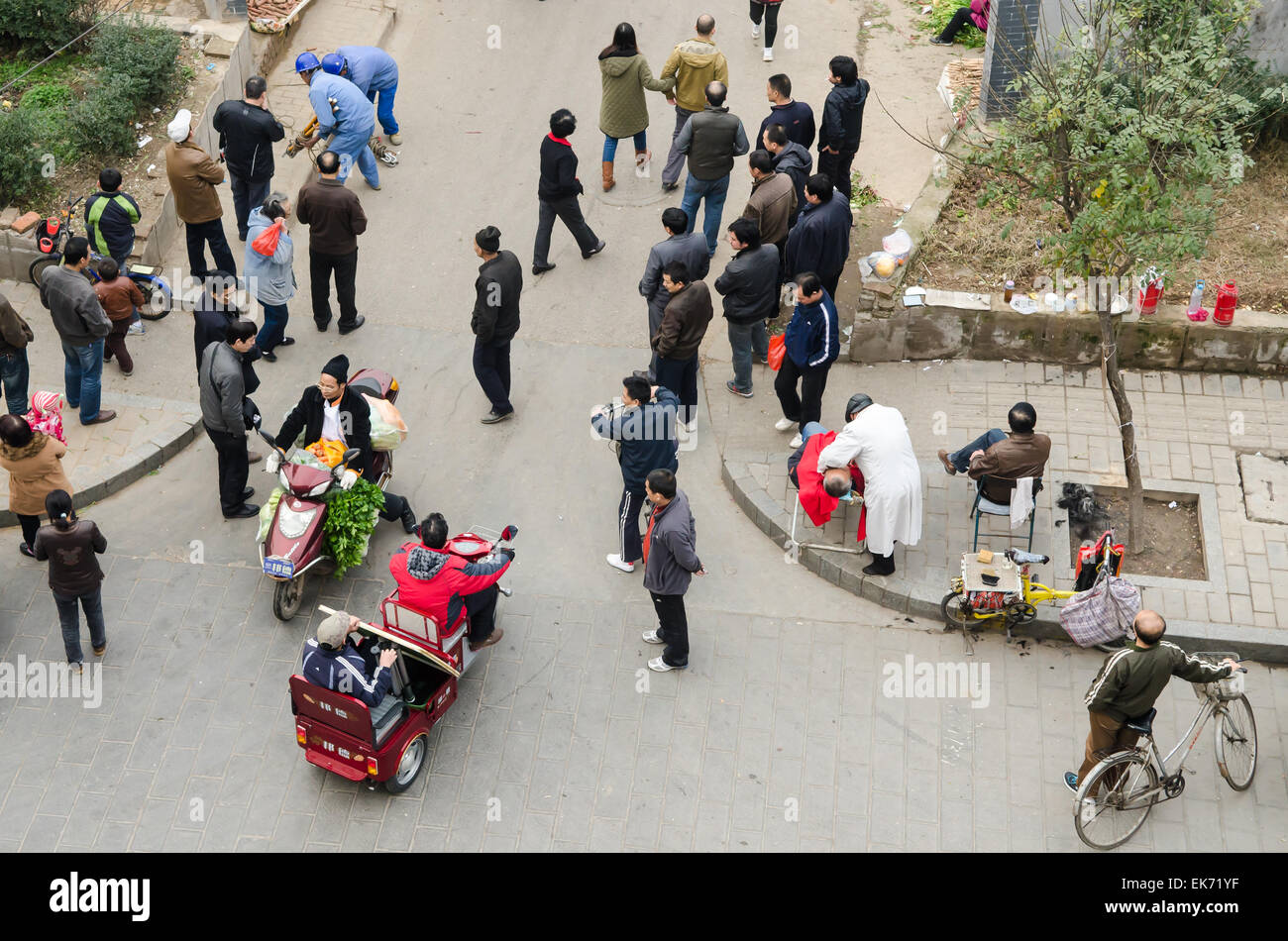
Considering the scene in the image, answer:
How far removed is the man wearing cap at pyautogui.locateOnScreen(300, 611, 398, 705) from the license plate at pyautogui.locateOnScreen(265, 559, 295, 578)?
1186 mm

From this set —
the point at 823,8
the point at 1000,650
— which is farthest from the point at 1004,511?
the point at 823,8

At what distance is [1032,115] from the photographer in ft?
30.3

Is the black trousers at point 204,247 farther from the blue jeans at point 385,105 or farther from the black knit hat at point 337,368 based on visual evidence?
the black knit hat at point 337,368

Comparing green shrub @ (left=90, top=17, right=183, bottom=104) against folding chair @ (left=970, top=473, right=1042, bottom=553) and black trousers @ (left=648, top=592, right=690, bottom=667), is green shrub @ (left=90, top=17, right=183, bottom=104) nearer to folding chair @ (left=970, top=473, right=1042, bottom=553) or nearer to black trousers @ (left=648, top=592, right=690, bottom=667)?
black trousers @ (left=648, top=592, right=690, bottom=667)

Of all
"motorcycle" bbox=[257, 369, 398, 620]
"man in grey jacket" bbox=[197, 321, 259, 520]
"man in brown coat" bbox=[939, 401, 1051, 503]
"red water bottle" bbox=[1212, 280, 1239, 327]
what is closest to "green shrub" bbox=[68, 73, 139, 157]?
"man in grey jacket" bbox=[197, 321, 259, 520]

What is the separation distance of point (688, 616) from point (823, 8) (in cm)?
944

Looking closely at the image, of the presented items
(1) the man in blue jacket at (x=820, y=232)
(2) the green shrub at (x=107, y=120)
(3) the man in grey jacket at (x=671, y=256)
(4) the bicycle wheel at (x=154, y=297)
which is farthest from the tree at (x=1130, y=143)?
(2) the green shrub at (x=107, y=120)

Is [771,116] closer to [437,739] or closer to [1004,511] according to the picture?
[1004,511]

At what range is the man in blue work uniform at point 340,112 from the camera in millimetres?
12773

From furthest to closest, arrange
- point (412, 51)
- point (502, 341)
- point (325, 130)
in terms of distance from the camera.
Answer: point (412, 51), point (325, 130), point (502, 341)

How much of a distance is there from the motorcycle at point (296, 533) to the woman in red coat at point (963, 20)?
9.26m

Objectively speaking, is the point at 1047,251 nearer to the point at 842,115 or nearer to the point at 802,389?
the point at 842,115

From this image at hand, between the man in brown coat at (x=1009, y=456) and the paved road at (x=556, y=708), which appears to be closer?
the paved road at (x=556, y=708)

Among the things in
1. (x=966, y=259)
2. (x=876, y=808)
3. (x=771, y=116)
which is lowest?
(x=876, y=808)
